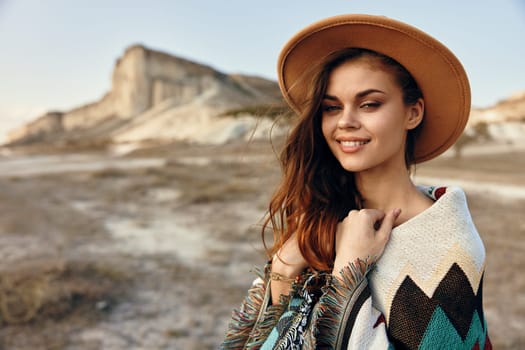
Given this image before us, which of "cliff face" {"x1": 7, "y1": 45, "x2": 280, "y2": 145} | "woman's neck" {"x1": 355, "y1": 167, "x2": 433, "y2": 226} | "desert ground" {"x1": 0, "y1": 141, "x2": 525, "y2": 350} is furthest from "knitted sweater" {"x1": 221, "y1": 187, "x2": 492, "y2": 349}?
"cliff face" {"x1": 7, "y1": 45, "x2": 280, "y2": 145}

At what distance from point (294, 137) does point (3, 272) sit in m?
4.57

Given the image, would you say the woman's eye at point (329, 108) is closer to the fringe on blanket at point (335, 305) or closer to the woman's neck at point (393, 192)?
the woman's neck at point (393, 192)

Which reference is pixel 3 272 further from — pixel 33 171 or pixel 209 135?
pixel 209 135

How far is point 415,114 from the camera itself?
148 centimetres

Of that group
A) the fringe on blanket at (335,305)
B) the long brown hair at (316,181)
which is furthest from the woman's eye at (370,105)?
the fringe on blanket at (335,305)

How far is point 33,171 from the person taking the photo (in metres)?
13.2

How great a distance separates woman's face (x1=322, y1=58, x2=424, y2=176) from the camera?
53.4 inches

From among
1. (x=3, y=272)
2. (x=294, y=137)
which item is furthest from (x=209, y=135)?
(x=294, y=137)

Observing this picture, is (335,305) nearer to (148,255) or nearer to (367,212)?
(367,212)

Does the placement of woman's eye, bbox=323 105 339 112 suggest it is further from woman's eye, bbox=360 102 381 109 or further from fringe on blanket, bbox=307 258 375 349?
fringe on blanket, bbox=307 258 375 349

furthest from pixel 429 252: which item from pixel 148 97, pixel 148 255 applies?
pixel 148 97

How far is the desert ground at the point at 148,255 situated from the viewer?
3.79 meters

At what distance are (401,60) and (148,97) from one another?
40.8 m

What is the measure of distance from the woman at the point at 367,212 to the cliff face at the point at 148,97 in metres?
30.4
